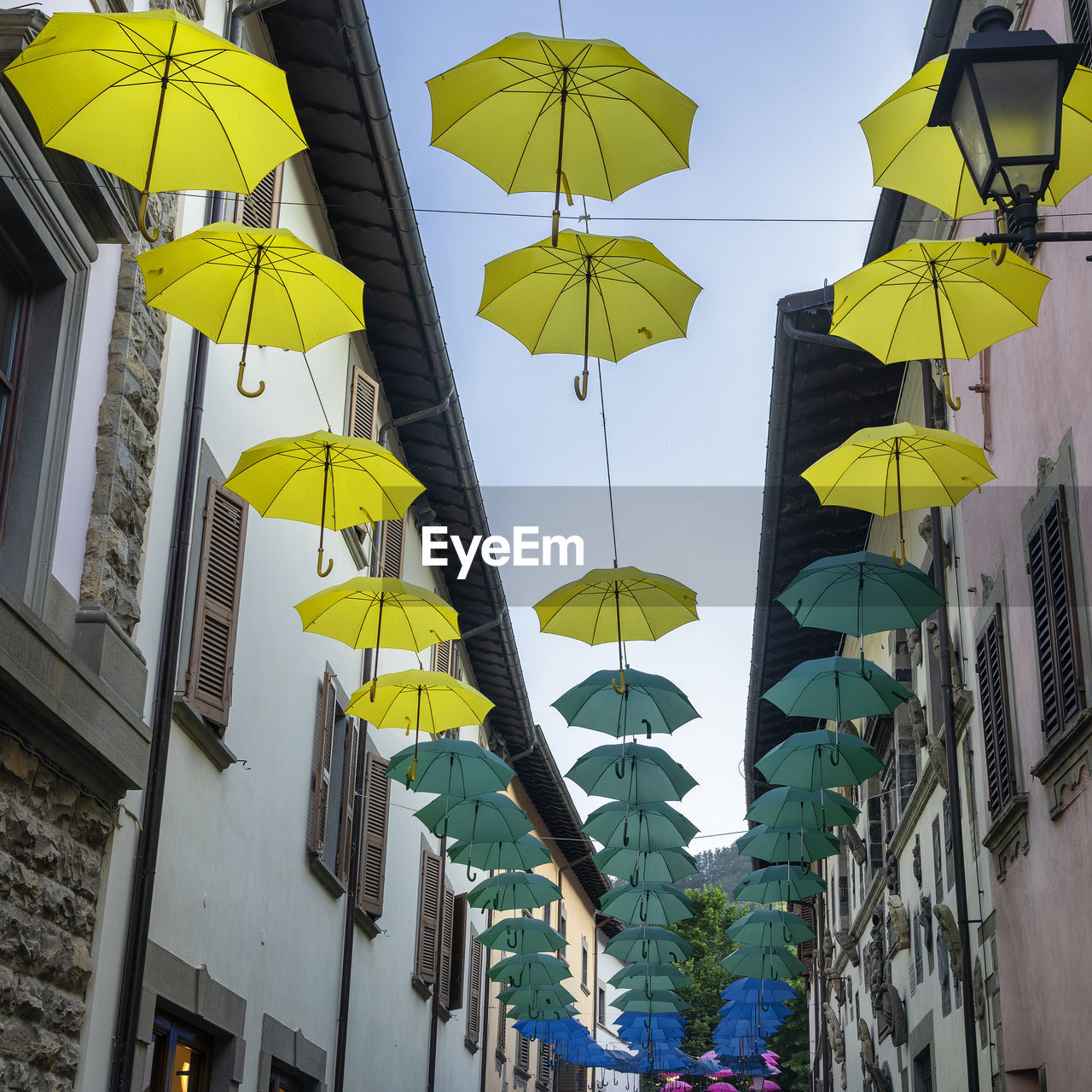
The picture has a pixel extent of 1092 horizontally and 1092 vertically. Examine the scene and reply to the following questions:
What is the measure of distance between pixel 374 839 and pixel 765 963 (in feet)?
30.2

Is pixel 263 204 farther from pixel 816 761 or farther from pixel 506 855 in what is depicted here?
pixel 506 855

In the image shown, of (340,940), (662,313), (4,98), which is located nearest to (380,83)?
(662,313)

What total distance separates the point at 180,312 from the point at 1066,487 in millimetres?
5637

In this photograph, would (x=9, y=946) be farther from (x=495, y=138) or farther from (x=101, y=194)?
(x=495, y=138)

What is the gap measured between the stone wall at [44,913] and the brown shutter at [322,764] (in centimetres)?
603

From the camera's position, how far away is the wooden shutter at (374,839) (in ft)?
52.6

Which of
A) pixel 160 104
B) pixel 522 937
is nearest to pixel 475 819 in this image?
pixel 522 937

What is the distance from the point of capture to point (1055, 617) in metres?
9.54

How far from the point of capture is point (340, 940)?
584 inches

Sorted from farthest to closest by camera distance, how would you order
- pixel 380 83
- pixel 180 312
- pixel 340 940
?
pixel 340 940 → pixel 380 83 → pixel 180 312

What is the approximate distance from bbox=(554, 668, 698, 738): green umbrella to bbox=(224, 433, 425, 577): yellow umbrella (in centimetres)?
540

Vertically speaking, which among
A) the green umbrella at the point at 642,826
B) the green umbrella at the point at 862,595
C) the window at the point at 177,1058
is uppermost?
the green umbrella at the point at 862,595

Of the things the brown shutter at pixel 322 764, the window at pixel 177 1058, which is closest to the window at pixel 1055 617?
the window at pixel 177 1058

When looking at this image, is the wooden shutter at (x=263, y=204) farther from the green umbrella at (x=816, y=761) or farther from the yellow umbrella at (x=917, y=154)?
the green umbrella at (x=816, y=761)
